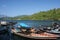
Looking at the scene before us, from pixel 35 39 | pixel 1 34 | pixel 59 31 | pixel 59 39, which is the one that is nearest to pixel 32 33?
pixel 35 39

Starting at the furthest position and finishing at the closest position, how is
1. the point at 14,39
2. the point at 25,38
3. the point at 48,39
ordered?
the point at 14,39 → the point at 25,38 → the point at 48,39

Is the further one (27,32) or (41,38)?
(27,32)

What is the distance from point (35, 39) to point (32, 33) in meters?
3.85

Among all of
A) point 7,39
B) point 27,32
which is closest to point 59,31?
point 27,32

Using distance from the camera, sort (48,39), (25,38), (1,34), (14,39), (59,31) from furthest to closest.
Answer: (1,34) < (59,31) < (14,39) < (25,38) < (48,39)

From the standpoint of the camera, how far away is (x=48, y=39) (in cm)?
2777

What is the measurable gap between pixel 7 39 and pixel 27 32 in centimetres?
560

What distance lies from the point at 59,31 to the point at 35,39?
37.2ft

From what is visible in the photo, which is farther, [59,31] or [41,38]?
[59,31]

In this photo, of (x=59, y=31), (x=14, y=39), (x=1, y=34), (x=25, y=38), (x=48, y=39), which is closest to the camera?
(x=48, y=39)

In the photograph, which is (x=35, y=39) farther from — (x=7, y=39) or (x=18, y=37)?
(x=7, y=39)

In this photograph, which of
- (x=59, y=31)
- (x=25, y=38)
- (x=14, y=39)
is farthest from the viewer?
(x=59, y=31)

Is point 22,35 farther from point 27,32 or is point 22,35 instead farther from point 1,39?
→ point 1,39

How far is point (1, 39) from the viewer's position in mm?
34406
